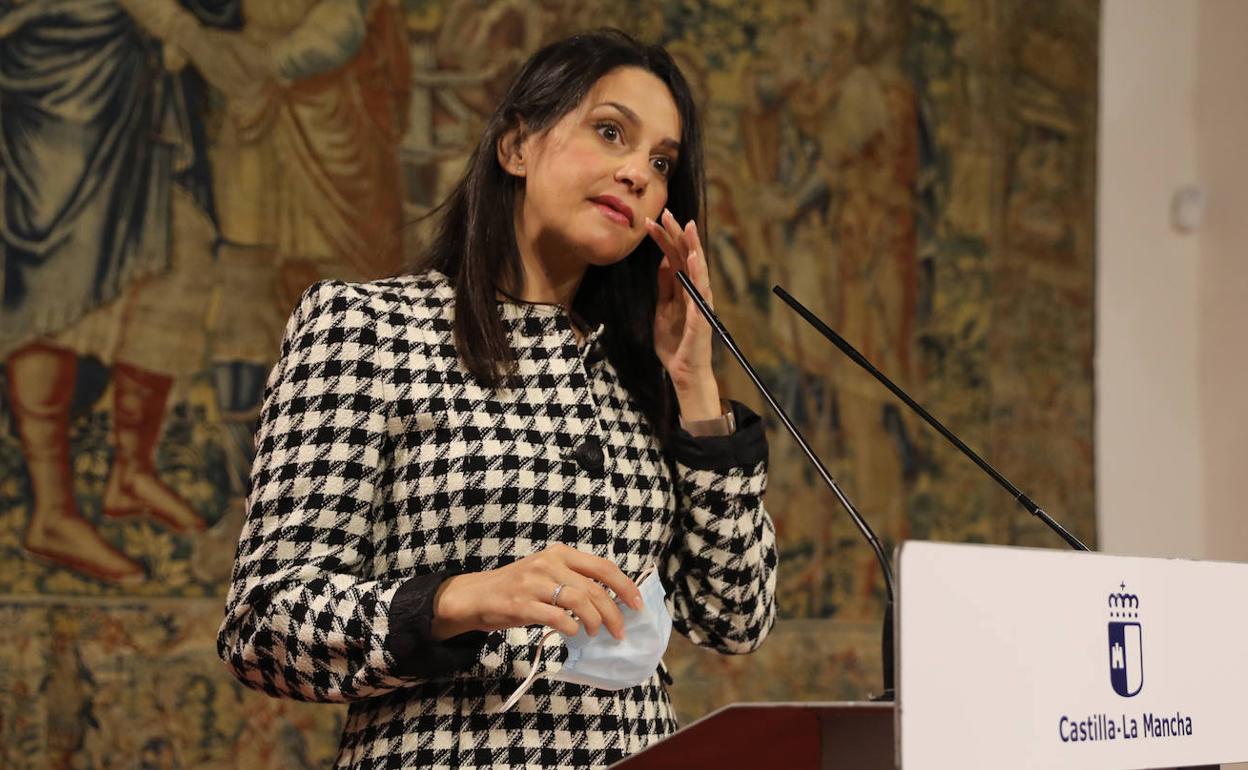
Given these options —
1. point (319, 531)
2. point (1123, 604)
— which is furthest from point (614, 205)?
point (1123, 604)

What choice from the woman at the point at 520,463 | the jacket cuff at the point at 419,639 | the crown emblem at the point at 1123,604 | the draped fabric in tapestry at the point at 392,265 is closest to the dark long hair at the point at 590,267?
the woman at the point at 520,463

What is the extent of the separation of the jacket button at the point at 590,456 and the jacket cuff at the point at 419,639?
1.14ft

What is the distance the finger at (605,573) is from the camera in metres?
1.48

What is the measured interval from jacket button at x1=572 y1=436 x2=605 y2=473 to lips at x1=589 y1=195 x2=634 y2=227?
1.25ft

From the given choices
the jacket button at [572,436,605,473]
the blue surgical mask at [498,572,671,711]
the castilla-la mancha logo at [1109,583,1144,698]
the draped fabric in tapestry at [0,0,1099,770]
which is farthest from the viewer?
the draped fabric in tapestry at [0,0,1099,770]

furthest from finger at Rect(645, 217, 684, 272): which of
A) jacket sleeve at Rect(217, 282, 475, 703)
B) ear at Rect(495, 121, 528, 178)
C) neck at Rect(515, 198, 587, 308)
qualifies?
jacket sleeve at Rect(217, 282, 475, 703)

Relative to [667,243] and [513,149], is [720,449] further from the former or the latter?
[513,149]

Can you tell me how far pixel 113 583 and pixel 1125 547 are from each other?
12.4 feet

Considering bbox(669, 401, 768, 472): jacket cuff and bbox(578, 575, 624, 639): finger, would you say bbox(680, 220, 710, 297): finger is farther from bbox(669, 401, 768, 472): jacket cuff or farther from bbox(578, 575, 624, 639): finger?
bbox(578, 575, 624, 639): finger

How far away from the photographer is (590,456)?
1.94 m

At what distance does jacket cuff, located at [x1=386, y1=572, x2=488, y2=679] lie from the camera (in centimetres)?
161

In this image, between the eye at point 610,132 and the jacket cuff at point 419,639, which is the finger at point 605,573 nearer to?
the jacket cuff at point 419,639

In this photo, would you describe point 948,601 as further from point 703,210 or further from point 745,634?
point 703,210

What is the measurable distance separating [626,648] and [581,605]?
0.12m
